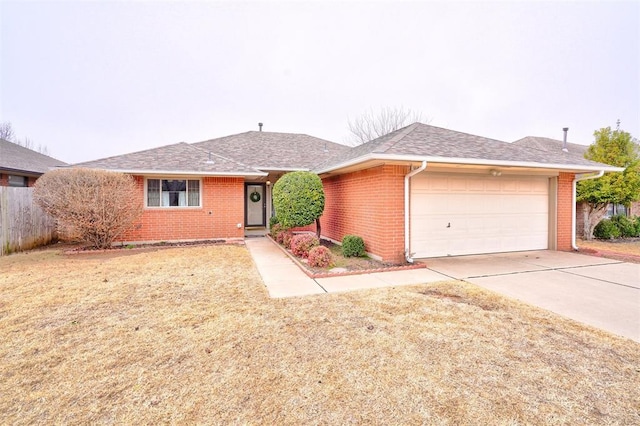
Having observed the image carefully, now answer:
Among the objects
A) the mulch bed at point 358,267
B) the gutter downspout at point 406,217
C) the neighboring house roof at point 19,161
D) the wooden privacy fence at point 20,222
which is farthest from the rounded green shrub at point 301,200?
the neighboring house roof at point 19,161

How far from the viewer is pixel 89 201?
8.41 meters

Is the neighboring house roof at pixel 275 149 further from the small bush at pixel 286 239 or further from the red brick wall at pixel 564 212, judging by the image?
the red brick wall at pixel 564 212

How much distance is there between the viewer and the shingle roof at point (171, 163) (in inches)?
396

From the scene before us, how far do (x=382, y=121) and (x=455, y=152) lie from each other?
67.6 ft

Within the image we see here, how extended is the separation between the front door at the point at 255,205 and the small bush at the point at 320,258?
9175 millimetres

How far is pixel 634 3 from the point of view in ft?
35.1

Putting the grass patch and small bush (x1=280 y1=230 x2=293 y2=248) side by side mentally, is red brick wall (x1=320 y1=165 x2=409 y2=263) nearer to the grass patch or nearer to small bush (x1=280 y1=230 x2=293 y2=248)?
small bush (x1=280 y1=230 x2=293 y2=248)

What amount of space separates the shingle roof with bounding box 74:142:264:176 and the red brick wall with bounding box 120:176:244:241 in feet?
1.71

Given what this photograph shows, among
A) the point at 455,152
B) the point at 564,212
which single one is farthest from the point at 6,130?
the point at 564,212

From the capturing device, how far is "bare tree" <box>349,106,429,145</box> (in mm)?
26125

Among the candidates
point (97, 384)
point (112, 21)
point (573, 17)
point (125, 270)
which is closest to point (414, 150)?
point (97, 384)

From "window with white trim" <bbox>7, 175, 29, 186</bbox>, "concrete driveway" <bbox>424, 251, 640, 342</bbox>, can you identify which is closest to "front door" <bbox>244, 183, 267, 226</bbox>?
"window with white trim" <bbox>7, 175, 29, 186</bbox>

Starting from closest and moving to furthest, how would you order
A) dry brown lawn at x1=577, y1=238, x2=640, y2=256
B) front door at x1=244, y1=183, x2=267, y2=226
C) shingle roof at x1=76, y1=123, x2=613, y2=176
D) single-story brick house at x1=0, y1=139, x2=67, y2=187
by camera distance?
shingle roof at x1=76, y1=123, x2=613, y2=176 → dry brown lawn at x1=577, y1=238, x2=640, y2=256 → single-story brick house at x1=0, y1=139, x2=67, y2=187 → front door at x1=244, y1=183, x2=267, y2=226

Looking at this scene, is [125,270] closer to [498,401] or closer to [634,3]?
[498,401]
